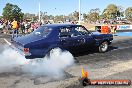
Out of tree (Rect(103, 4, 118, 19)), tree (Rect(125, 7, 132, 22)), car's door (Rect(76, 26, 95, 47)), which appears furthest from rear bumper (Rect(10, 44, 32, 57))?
tree (Rect(125, 7, 132, 22))

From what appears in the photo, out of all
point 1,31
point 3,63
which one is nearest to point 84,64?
point 3,63

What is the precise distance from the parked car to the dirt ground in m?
0.64

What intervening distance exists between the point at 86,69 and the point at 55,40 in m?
2.02

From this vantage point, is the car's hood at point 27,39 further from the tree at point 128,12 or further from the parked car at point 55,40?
the tree at point 128,12

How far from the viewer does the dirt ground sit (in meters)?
7.89

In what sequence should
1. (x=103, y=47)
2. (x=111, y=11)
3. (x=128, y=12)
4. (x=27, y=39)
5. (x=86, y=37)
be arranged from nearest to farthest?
(x=27, y=39), (x=86, y=37), (x=103, y=47), (x=111, y=11), (x=128, y=12)

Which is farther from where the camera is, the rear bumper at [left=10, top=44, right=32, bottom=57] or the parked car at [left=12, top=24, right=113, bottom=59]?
the parked car at [left=12, top=24, right=113, bottom=59]

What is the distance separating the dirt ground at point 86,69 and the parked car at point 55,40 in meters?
0.64

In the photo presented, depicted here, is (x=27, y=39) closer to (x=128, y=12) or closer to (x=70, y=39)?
(x=70, y=39)

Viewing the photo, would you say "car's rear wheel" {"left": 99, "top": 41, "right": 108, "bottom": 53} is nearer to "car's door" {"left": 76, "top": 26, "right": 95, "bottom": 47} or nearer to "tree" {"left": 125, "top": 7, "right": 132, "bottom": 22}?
"car's door" {"left": 76, "top": 26, "right": 95, "bottom": 47}

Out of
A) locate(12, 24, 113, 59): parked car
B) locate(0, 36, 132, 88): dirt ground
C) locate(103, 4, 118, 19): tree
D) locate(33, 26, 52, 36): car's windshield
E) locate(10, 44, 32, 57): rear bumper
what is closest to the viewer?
locate(0, 36, 132, 88): dirt ground

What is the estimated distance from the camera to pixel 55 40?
1132cm

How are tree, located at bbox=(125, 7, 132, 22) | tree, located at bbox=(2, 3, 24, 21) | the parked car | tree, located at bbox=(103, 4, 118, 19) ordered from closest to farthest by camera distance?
the parked car → tree, located at bbox=(2, 3, 24, 21) → tree, located at bbox=(103, 4, 118, 19) → tree, located at bbox=(125, 7, 132, 22)

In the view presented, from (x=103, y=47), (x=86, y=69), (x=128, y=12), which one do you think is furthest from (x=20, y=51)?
(x=128, y=12)
